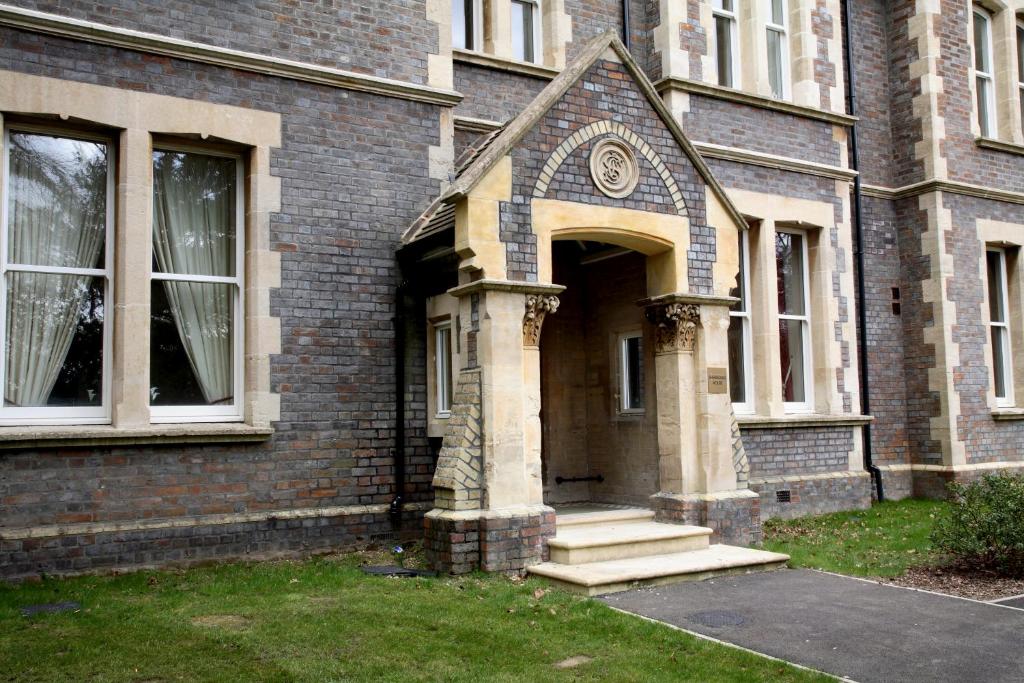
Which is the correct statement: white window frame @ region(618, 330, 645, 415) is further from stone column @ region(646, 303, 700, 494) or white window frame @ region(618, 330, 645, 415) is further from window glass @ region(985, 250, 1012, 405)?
window glass @ region(985, 250, 1012, 405)

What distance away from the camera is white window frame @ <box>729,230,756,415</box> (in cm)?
1327

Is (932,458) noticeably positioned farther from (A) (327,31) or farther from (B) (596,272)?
(A) (327,31)

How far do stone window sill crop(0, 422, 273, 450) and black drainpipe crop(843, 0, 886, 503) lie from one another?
959 centimetres

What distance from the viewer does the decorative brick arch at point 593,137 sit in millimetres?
9359

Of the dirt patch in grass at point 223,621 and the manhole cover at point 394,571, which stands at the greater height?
the manhole cover at point 394,571

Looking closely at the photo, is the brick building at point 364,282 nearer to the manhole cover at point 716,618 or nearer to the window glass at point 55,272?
the window glass at point 55,272

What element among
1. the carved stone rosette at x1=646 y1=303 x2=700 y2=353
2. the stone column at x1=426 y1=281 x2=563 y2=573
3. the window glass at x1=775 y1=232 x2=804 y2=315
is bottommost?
the stone column at x1=426 y1=281 x2=563 y2=573

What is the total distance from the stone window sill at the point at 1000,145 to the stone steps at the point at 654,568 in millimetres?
9862

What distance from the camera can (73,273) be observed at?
28.7ft

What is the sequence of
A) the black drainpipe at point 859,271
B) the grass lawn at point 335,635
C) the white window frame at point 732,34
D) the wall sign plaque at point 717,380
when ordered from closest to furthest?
the grass lawn at point 335,635
the wall sign plaque at point 717,380
the white window frame at point 732,34
the black drainpipe at point 859,271

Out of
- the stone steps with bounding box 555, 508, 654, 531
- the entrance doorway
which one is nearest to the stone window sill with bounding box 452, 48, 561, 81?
the entrance doorway

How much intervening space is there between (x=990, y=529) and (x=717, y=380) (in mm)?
2981

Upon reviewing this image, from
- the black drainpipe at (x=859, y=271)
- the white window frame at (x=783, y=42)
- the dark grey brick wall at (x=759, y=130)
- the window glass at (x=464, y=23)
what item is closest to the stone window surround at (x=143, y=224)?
the window glass at (x=464, y=23)

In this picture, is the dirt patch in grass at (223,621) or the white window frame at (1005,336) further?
the white window frame at (1005,336)
